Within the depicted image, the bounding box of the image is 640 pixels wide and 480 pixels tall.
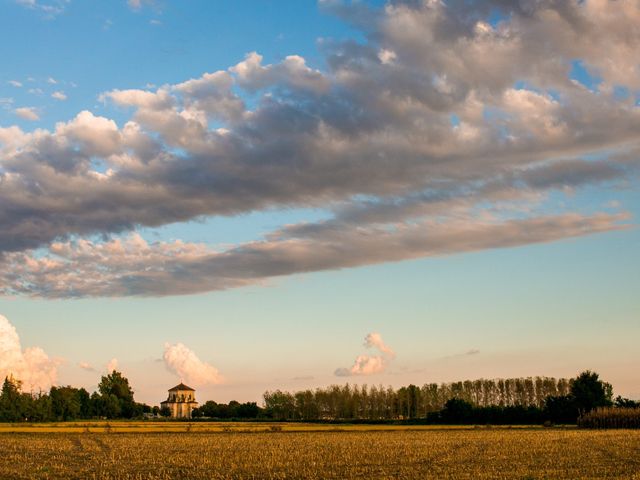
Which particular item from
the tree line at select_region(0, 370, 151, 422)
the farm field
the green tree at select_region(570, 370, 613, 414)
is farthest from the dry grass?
the tree line at select_region(0, 370, 151, 422)

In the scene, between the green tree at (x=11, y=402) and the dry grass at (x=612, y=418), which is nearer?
the dry grass at (x=612, y=418)

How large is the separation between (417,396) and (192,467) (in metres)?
164

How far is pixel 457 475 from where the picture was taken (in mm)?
34656

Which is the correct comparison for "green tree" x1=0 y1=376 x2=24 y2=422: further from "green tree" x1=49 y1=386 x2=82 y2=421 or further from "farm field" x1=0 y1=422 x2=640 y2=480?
"farm field" x1=0 y1=422 x2=640 y2=480

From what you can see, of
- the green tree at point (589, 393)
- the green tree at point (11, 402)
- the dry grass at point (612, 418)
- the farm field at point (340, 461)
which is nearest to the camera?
the farm field at point (340, 461)

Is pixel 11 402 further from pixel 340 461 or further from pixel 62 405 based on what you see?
pixel 340 461

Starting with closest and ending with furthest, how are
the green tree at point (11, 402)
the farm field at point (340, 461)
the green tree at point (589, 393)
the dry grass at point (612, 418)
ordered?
1. the farm field at point (340, 461)
2. the dry grass at point (612, 418)
3. the green tree at point (589, 393)
4. the green tree at point (11, 402)

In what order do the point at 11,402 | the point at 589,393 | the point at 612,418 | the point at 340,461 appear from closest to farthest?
the point at 340,461 → the point at 612,418 → the point at 589,393 → the point at 11,402

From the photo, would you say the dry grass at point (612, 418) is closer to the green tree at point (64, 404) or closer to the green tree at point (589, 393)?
the green tree at point (589, 393)

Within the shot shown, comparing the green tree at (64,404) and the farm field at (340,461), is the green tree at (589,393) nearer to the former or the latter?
the farm field at (340,461)

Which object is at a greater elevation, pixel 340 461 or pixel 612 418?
pixel 340 461

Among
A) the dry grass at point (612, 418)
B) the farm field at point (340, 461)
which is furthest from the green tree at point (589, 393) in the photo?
the farm field at point (340, 461)

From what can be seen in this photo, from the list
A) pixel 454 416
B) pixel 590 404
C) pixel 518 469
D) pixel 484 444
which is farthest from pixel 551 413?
pixel 518 469

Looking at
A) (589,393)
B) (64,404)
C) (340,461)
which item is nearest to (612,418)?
(589,393)
